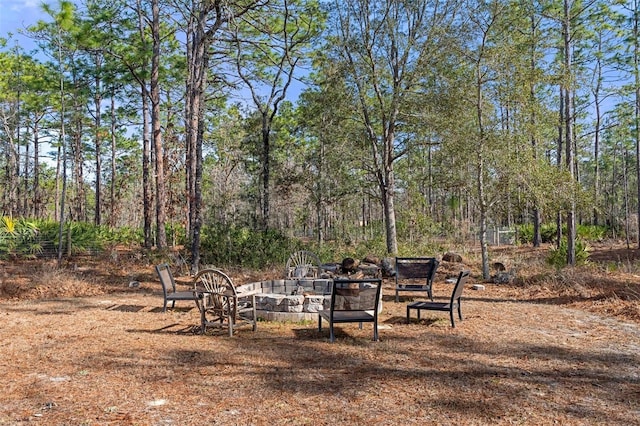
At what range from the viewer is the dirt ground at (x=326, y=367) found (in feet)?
11.8

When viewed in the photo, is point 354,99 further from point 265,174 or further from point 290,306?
point 290,306

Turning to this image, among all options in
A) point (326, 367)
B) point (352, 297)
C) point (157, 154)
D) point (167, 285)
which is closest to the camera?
point (326, 367)

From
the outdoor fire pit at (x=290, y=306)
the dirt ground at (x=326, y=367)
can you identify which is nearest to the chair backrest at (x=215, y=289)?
the dirt ground at (x=326, y=367)

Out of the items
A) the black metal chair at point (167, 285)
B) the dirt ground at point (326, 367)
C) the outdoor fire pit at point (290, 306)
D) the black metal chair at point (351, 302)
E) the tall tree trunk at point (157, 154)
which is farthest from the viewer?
the tall tree trunk at point (157, 154)

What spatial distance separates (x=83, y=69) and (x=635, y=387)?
64.7ft

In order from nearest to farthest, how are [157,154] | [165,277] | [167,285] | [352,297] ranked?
[352,297] < [165,277] < [167,285] < [157,154]

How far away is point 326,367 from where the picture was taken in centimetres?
483

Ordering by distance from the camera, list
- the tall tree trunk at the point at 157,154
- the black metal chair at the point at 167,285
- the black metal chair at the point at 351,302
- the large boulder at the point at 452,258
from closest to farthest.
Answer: the black metal chair at the point at 351,302, the black metal chair at the point at 167,285, the large boulder at the point at 452,258, the tall tree trunk at the point at 157,154

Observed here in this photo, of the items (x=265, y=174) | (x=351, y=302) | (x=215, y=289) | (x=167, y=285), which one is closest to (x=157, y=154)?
(x=265, y=174)

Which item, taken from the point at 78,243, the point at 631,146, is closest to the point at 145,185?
the point at 78,243

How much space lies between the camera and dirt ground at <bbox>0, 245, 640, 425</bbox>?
11.8 ft

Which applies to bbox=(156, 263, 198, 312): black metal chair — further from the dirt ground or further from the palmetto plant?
the palmetto plant

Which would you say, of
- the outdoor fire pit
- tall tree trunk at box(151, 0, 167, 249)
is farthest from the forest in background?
the outdoor fire pit

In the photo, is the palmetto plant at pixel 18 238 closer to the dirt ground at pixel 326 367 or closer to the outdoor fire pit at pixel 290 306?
the dirt ground at pixel 326 367
